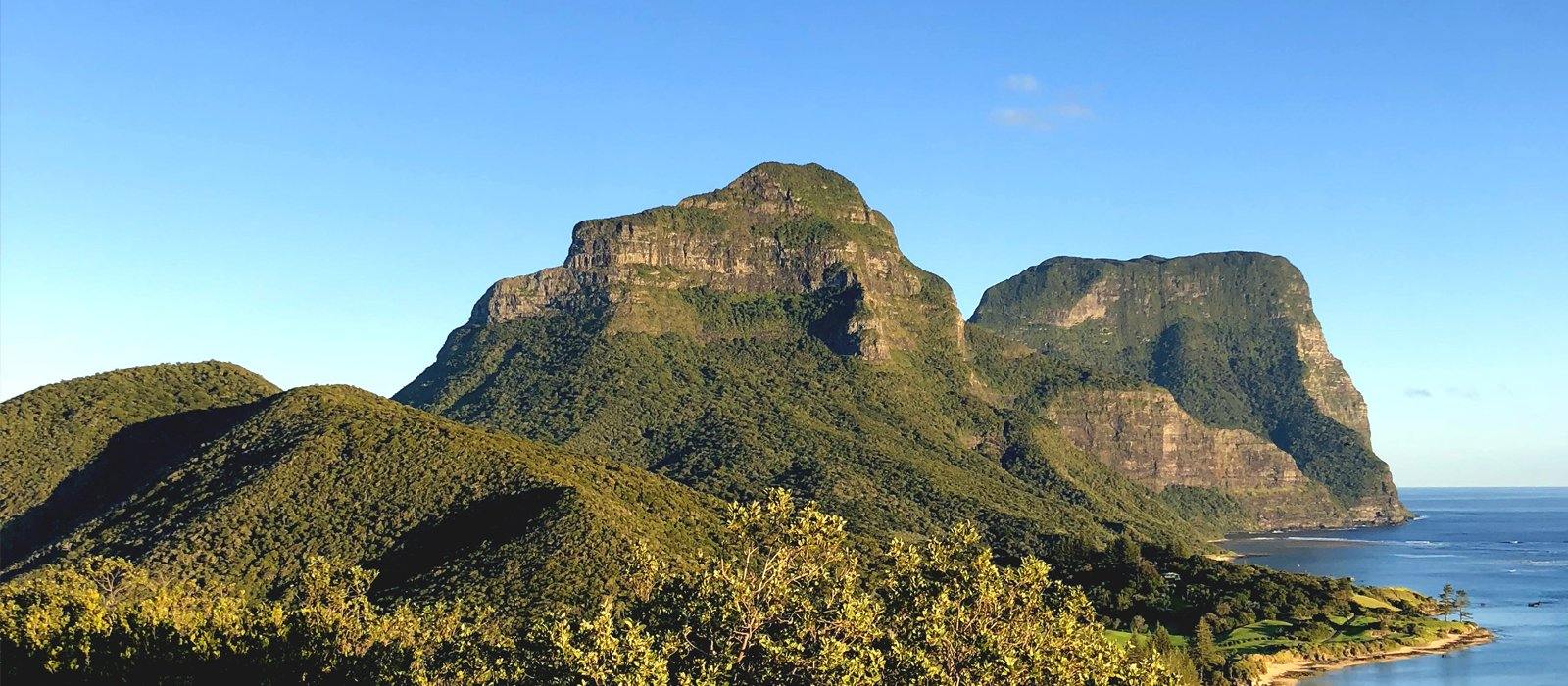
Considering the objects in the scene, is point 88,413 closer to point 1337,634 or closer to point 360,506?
point 360,506

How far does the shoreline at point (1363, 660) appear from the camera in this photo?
124000 mm

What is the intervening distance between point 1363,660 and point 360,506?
9829 cm

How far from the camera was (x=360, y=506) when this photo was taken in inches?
4815

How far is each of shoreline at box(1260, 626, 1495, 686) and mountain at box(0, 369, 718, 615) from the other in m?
53.9

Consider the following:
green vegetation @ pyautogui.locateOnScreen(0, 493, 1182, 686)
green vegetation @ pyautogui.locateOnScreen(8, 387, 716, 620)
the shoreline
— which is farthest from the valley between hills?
the shoreline

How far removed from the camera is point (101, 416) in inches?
5896

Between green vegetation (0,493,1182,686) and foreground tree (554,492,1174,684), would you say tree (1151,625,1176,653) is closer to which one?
green vegetation (0,493,1182,686)

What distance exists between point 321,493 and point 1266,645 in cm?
9137

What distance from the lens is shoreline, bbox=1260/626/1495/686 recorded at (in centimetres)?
12400

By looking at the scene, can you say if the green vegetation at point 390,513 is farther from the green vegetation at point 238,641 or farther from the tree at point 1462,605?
the tree at point 1462,605

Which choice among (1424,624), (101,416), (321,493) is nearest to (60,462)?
(101,416)

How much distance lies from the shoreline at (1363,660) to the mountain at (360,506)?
53915mm

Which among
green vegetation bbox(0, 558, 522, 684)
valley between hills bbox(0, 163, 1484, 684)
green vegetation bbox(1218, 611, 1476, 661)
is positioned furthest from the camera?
green vegetation bbox(1218, 611, 1476, 661)

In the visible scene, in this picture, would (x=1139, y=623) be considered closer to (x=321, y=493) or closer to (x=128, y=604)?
(x=321, y=493)
